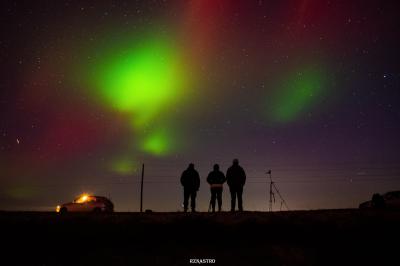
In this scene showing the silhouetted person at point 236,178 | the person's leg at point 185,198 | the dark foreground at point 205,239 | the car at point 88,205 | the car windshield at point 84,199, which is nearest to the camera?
the dark foreground at point 205,239

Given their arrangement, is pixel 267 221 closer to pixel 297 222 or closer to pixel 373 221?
pixel 297 222

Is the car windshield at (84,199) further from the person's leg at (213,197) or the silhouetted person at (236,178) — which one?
the silhouetted person at (236,178)

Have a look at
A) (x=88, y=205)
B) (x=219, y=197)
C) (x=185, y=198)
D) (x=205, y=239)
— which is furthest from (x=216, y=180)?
(x=88, y=205)

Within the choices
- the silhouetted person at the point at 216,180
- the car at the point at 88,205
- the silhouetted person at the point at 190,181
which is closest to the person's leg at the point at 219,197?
the silhouetted person at the point at 216,180

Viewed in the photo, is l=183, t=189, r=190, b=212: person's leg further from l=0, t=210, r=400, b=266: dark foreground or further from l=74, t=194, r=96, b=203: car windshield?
l=74, t=194, r=96, b=203: car windshield

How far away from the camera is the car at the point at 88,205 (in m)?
25.8

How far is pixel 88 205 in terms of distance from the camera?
25.9 meters

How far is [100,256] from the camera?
32.8 feet

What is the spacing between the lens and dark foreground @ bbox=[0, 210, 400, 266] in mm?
9859

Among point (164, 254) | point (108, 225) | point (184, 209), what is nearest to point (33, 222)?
point (108, 225)

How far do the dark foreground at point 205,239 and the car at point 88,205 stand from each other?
14009 mm

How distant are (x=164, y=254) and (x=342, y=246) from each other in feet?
16.4

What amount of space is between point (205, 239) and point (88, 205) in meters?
17.5

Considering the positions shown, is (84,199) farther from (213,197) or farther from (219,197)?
(219,197)
